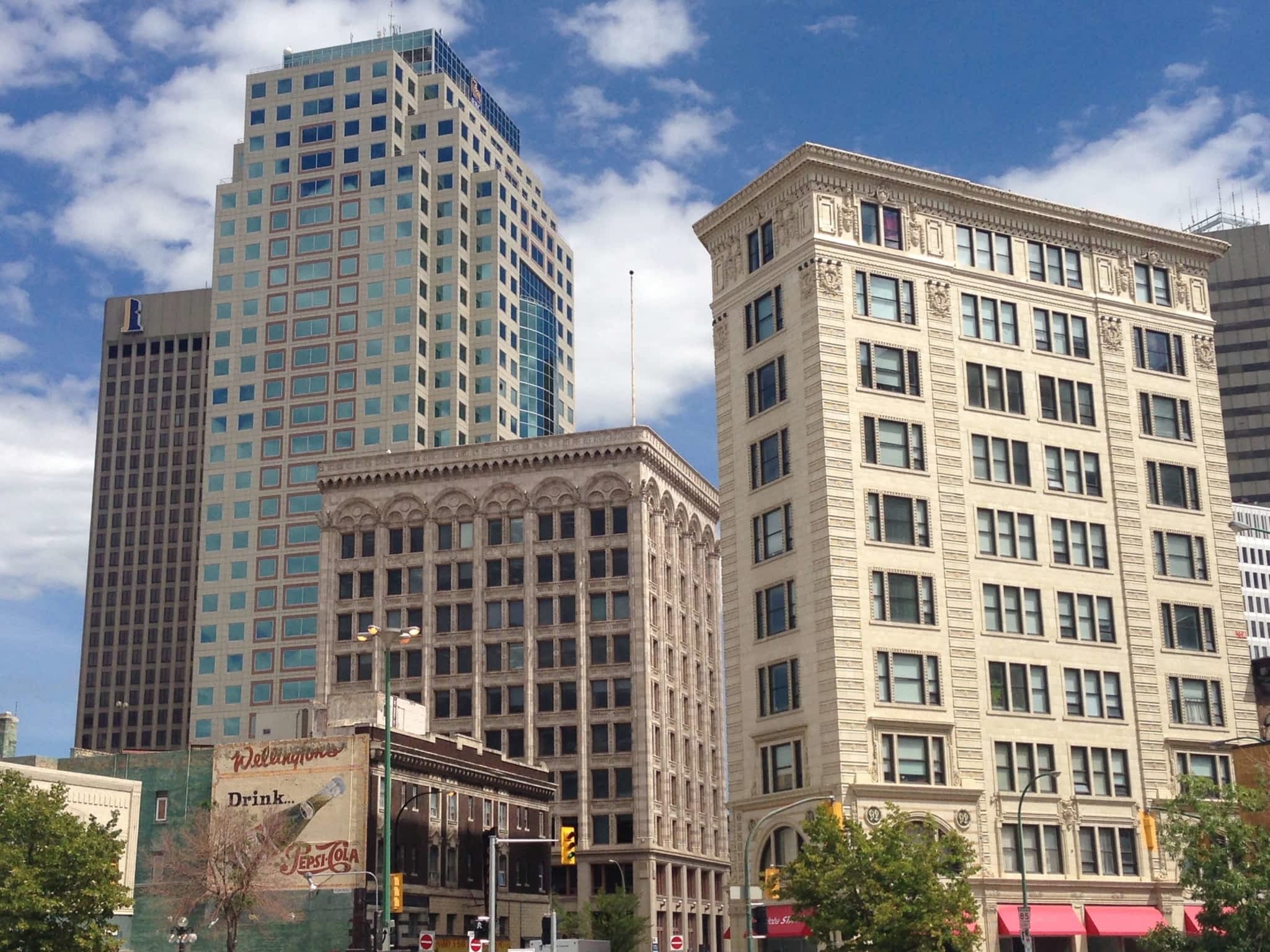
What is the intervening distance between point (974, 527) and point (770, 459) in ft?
33.9

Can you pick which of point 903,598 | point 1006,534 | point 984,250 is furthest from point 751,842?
point 984,250

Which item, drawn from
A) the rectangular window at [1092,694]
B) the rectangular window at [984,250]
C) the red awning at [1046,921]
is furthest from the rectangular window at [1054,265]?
the red awning at [1046,921]

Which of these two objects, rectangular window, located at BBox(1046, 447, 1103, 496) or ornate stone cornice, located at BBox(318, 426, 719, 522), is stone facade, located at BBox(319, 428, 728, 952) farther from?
rectangular window, located at BBox(1046, 447, 1103, 496)

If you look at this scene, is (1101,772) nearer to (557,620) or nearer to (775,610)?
(775,610)

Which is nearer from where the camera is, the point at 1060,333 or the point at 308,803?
the point at 1060,333

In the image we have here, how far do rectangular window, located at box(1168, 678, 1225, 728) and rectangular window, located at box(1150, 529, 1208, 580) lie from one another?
545 centimetres

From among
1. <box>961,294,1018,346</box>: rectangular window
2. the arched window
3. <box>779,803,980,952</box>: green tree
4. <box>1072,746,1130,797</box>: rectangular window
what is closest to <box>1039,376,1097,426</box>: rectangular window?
<box>961,294,1018,346</box>: rectangular window

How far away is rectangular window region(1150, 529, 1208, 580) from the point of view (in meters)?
78.7

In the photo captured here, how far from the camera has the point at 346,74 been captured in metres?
160

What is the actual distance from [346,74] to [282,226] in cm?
1810

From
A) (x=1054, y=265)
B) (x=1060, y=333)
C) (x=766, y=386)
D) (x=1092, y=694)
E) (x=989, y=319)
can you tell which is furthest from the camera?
(x=1054, y=265)

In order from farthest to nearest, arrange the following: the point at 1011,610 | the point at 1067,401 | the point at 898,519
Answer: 1. the point at 1067,401
2. the point at 1011,610
3. the point at 898,519

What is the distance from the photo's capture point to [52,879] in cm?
5750

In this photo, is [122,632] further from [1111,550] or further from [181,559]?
[1111,550]
